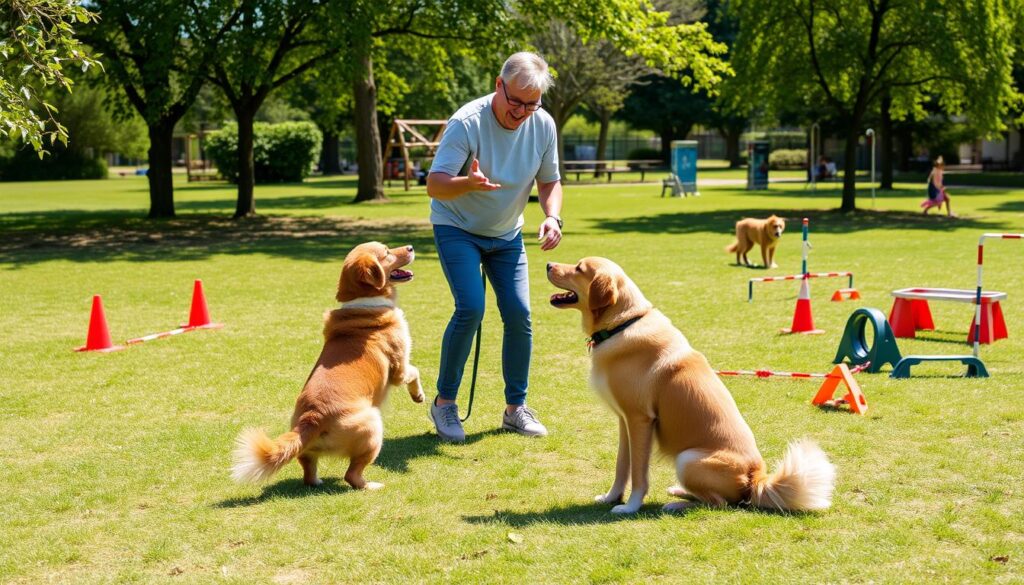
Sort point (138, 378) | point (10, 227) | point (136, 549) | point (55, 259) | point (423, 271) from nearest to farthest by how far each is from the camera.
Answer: point (136, 549) < point (138, 378) < point (423, 271) < point (55, 259) < point (10, 227)

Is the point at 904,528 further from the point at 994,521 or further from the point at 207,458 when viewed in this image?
the point at 207,458

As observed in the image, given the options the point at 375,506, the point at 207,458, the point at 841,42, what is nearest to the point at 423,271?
the point at 207,458

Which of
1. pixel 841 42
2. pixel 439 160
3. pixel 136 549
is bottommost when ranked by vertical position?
pixel 136 549

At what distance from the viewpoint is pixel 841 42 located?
2709 cm

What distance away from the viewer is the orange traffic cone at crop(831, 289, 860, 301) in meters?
12.4

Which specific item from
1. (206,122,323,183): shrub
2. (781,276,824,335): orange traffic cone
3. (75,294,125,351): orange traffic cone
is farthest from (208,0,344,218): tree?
(206,122,323,183): shrub

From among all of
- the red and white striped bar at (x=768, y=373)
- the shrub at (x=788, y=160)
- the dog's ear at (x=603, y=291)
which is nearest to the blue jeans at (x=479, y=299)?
the dog's ear at (x=603, y=291)

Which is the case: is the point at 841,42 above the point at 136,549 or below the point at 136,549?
above

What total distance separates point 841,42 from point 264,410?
23746 mm

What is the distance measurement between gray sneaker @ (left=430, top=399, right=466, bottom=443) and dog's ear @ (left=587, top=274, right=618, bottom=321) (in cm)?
177

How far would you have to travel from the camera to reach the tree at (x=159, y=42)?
20.8 m

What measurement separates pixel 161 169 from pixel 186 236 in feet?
17.1

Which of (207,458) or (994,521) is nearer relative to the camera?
(994,521)

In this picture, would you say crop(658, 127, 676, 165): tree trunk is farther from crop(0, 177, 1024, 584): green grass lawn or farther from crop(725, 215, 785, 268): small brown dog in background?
crop(0, 177, 1024, 584): green grass lawn
